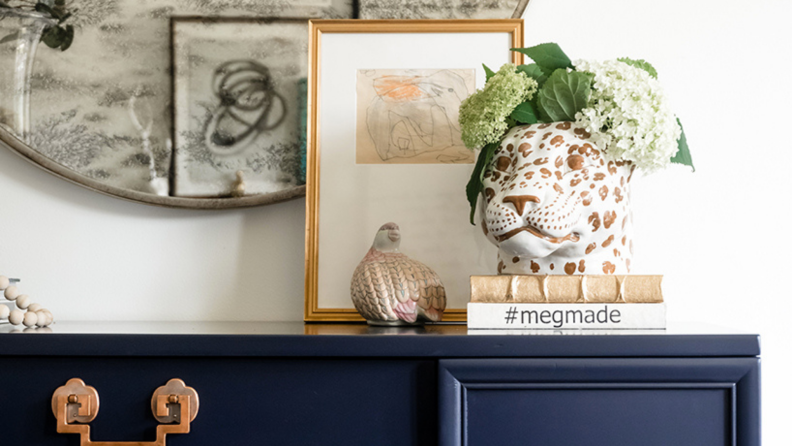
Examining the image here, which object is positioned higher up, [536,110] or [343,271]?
[536,110]

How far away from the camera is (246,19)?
3.43 feet

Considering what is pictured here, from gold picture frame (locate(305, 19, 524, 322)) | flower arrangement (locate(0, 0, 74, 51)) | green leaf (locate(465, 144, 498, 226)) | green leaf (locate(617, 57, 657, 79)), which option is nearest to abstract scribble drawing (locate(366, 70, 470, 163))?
gold picture frame (locate(305, 19, 524, 322))

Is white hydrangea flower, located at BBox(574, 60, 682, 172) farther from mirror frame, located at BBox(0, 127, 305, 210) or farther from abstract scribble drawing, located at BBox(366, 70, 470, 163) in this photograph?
mirror frame, located at BBox(0, 127, 305, 210)

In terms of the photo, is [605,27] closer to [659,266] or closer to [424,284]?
[659,266]

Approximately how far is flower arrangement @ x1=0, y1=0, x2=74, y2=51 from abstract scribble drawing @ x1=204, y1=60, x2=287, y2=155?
27 centimetres

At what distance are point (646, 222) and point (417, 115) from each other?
45 cm

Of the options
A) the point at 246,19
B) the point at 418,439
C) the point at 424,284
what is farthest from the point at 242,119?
the point at 418,439

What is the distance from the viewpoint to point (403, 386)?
2.19 ft

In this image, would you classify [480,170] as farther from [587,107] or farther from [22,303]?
[22,303]

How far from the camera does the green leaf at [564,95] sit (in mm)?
768

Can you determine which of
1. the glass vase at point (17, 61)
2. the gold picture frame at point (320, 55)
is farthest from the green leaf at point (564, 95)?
the glass vase at point (17, 61)

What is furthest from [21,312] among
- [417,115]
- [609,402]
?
[609,402]

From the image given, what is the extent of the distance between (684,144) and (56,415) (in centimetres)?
87

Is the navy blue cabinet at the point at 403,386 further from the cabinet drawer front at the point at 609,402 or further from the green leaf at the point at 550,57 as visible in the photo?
the green leaf at the point at 550,57
